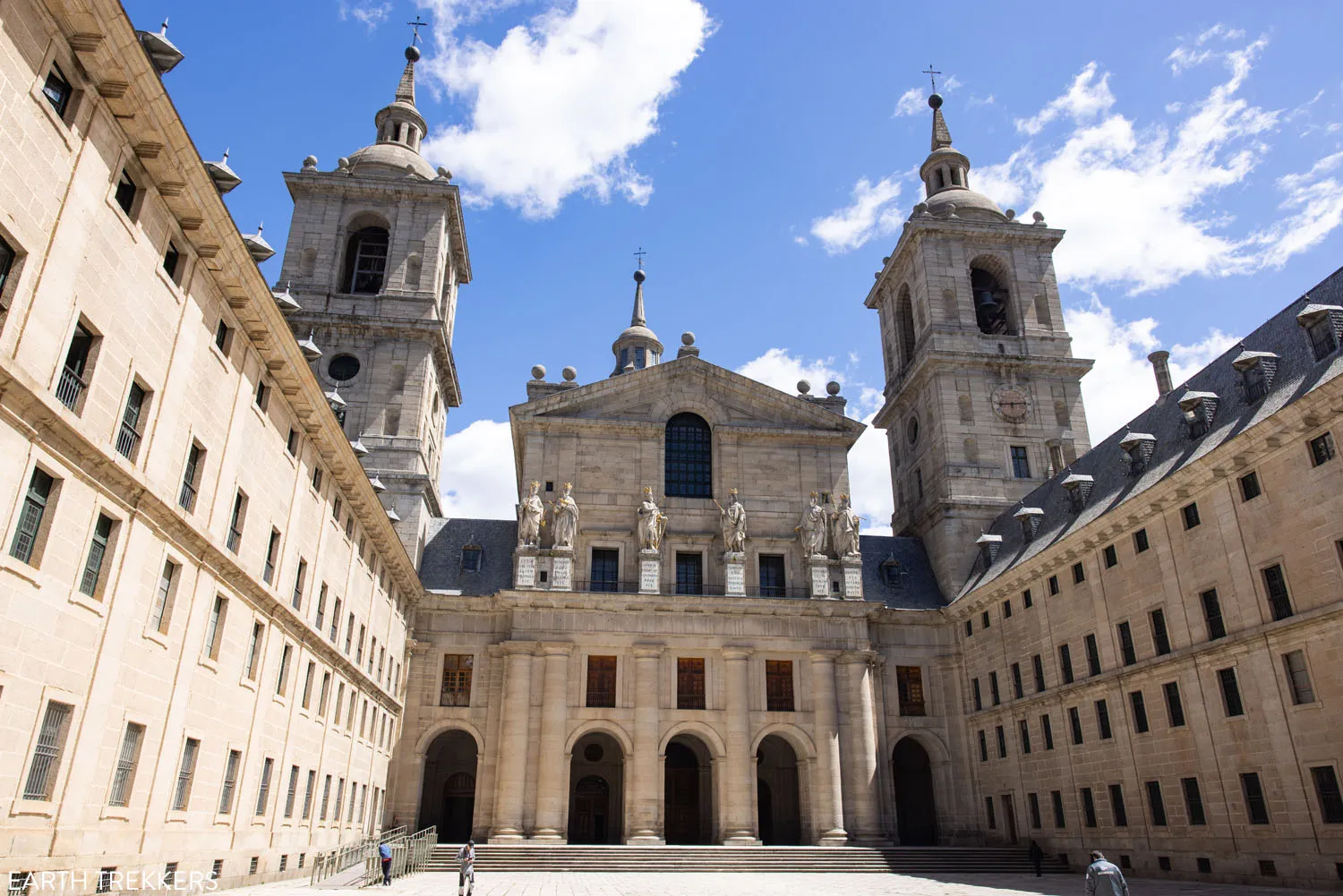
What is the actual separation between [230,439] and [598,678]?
23.9 m

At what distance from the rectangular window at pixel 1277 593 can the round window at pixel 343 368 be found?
40.4m

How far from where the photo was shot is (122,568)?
16.6m

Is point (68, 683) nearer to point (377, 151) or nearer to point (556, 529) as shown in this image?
point (556, 529)

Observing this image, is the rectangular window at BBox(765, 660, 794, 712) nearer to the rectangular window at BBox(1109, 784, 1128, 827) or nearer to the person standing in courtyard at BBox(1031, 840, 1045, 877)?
the person standing in courtyard at BBox(1031, 840, 1045, 877)

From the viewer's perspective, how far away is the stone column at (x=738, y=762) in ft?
129

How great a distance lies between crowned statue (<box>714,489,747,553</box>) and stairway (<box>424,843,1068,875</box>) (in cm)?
1314

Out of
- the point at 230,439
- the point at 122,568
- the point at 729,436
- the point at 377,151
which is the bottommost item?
the point at 122,568

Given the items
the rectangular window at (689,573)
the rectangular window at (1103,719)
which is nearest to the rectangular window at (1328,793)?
the rectangular window at (1103,719)

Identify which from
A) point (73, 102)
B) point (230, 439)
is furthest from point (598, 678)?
point (73, 102)

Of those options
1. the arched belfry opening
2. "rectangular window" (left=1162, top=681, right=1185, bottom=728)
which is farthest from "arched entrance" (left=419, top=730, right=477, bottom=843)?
the arched belfry opening

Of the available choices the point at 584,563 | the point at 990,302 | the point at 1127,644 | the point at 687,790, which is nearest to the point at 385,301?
the point at 584,563

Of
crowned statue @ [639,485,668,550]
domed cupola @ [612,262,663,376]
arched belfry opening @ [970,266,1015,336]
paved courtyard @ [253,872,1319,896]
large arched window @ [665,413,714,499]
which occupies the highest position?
domed cupola @ [612,262,663,376]

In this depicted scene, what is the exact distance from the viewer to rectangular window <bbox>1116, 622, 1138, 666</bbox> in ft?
106

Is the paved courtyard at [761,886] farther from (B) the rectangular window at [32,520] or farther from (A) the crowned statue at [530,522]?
(A) the crowned statue at [530,522]
